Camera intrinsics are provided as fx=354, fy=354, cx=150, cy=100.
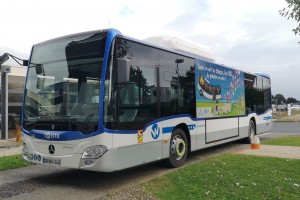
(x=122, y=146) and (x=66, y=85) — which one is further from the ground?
(x=66, y=85)

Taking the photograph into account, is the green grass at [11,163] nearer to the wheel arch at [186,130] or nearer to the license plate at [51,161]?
the license plate at [51,161]

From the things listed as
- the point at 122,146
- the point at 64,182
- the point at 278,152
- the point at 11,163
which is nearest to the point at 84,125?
the point at 122,146

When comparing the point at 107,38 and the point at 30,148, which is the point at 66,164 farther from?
the point at 107,38

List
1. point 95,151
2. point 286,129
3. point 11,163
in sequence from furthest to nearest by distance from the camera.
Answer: point 286,129 < point 11,163 < point 95,151

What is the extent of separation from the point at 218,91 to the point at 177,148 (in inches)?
130

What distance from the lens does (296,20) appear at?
825cm

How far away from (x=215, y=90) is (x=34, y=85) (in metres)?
5.80

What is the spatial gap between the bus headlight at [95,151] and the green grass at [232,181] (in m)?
1.09

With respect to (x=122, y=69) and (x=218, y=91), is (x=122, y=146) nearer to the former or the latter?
(x=122, y=69)

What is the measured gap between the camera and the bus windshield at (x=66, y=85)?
671 centimetres

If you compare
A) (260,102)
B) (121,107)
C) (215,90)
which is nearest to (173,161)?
(121,107)

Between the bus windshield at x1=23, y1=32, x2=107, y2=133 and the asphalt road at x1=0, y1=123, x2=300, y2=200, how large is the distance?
1194mm

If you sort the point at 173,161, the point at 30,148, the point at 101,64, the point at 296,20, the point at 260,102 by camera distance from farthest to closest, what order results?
the point at 260,102 < the point at 173,161 < the point at 296,20 < the point at 30,148 < the point at 101,64

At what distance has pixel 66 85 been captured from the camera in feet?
23.1
